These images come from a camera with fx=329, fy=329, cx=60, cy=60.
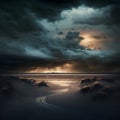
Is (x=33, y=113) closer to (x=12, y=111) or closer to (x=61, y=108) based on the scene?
(x=12, y=111)

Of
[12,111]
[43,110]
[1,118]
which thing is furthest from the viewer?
[43,110]

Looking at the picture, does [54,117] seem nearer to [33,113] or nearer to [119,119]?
[33,113]

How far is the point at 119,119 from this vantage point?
161 m

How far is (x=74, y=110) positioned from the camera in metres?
187

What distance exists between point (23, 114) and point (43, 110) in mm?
18354

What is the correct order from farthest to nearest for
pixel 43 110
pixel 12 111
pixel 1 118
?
pixel 43 110 < pixel 12 111 < pixel 1 118

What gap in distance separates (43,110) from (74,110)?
60.8ft

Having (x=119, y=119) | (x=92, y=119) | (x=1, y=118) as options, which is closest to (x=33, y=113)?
(x=1, y=118)

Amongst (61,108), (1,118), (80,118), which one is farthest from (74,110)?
(1,118)

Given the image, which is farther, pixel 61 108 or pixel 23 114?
pixel 61 108

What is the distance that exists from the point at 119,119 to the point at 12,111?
5341 cm

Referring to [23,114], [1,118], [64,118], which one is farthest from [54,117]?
[1,118]

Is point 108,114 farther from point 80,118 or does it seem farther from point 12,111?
point 12,111

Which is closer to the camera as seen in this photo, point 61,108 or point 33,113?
point 33,113
